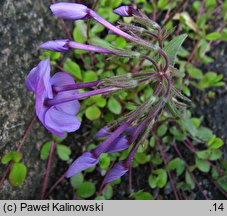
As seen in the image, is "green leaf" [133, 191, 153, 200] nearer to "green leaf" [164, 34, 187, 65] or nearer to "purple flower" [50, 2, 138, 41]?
"green leaf" [164, 34, 187, 65]

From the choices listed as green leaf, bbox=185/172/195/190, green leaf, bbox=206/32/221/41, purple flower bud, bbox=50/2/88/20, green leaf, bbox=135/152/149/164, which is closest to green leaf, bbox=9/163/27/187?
→ green leaf, bbox=135/152/149/164

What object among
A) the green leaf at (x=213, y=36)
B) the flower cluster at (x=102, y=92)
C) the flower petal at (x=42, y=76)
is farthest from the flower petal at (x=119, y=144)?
the green leaf at (x=213, y=36)

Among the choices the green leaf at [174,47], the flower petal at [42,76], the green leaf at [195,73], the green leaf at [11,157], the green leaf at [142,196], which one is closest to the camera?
the flower petal at [42,76]

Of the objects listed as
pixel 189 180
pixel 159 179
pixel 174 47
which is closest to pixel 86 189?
pixel 159 179

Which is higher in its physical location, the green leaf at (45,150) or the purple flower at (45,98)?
the purple flower at (45,98)

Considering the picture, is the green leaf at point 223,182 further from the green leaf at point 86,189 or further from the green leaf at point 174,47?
Answer: the green leaf at point 174,47

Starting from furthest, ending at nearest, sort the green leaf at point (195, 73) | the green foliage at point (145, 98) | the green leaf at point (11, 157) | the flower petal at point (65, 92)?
1. the green leaf at point (195, 73)
2. the green foliage at point (145, 98)
3. the green leaf at point (11, 157)
4. the flower petal at point (65, 92)
